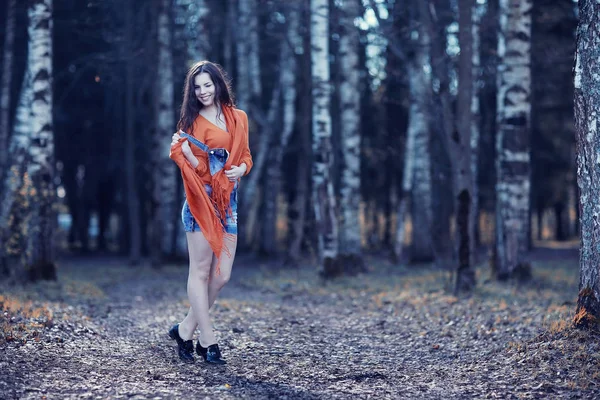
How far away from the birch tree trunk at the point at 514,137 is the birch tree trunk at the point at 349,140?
3.44 m

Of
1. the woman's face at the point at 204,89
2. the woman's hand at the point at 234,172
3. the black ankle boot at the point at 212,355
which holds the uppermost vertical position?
the woman's face at the point at 204,89

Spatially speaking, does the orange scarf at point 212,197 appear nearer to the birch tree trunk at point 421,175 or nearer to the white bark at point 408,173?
the birch tree trunk at point 421,175

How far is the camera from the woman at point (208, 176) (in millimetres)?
5719

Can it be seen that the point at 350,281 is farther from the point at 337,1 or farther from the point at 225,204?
the point at 225,204

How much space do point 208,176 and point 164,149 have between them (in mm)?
12659

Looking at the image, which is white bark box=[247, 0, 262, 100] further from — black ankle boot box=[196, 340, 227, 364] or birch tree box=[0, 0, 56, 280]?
black ankle boot box=[196, 340, 227, 364]

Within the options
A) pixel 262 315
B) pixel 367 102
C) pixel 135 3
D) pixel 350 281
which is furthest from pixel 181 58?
pixel 262 315

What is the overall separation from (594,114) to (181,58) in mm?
15812

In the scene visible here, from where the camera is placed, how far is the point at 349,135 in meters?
15.2

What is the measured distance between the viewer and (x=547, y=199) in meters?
30.8

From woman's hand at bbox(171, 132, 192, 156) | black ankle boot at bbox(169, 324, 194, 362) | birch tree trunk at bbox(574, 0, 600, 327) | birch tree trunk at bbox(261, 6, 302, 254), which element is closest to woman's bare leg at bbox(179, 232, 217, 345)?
black ankle boot at bbox(169, 324, 194, 362)

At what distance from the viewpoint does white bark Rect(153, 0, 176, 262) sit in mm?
17766

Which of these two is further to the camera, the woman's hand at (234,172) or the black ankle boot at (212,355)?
the black ankle boot at (212,355)

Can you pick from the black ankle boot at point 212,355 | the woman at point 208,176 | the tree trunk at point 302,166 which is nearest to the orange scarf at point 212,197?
the woman at point 208,176
